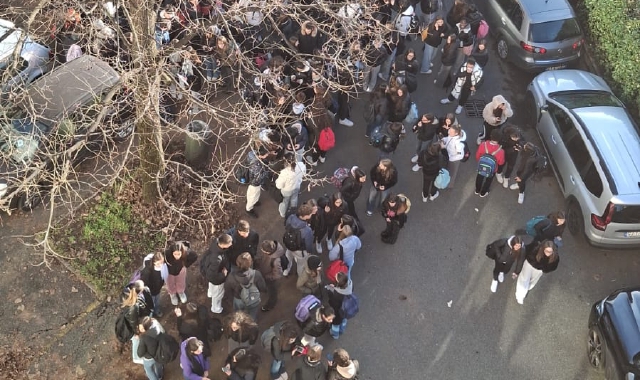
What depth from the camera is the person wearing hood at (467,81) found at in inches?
481

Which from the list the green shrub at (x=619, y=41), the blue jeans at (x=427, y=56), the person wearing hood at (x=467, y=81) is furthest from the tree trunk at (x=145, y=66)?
the green shrub at (x=619, y=41)

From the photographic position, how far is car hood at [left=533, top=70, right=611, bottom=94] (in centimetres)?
1256

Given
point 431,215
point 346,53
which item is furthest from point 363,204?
point 346,53

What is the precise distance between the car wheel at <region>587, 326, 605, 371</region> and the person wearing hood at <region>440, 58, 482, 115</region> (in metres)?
5.21

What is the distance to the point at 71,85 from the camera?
1156cm

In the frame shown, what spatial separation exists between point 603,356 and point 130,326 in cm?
664

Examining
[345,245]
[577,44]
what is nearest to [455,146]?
[345,245]

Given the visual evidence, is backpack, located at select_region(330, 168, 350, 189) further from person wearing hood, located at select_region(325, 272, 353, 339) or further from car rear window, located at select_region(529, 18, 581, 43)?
car rear window, located at select_region(529, 18, 581, 43)

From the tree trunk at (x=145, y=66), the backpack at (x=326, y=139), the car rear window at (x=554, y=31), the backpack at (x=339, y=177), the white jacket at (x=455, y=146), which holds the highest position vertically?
the tree trunk at (x=145, y=66)

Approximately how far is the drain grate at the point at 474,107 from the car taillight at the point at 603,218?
147 inches

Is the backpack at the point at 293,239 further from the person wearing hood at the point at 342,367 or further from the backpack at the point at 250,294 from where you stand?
the person wearing hood at the point at 342,367

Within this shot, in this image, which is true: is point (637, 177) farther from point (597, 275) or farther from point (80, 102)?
point (80, 102)

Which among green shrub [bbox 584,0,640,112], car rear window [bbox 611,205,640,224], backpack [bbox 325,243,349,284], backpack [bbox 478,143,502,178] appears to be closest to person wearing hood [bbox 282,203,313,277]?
backpack [bbox 325,243,349,284]

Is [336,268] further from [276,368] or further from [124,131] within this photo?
[124,131]
